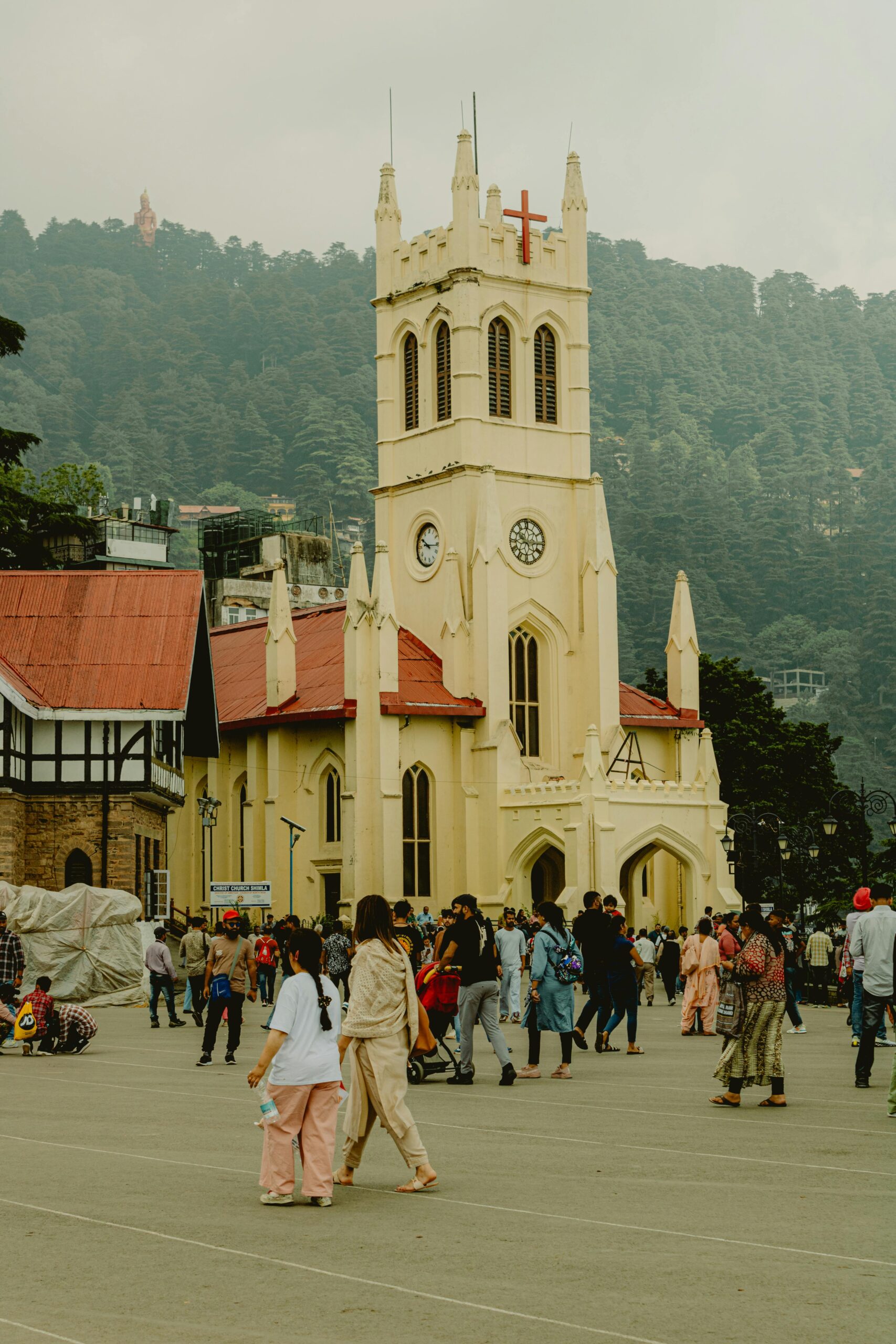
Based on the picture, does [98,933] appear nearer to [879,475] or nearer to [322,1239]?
[322,1239]

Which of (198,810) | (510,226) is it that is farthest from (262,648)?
(510,226)

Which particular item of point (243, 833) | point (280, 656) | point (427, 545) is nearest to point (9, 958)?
point (280, 656)

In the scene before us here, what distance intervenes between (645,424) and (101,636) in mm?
128687

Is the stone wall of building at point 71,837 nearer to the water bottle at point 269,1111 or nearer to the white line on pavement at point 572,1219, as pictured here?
the white line on pavement at point 572,1219

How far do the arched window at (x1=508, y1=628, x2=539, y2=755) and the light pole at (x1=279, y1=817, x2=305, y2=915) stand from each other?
714 centimetres

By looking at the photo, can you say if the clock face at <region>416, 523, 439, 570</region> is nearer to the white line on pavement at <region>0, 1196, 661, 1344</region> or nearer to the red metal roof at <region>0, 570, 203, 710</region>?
the red metal roof at <region>0, 570, 203, 710</region>

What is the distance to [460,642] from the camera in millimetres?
54469

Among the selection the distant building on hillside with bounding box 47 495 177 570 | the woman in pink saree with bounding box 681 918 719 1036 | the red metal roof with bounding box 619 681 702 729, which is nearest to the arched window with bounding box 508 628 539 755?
the red metal roof with bounding box 619 681 702 729

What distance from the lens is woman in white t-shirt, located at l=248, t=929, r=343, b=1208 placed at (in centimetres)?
1055

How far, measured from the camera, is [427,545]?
5809cm

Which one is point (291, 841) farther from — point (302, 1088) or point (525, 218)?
point (302, 1088)

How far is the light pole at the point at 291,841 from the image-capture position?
4953cm

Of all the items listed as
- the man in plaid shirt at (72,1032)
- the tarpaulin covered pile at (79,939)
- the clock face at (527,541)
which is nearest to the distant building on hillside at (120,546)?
the clock face at (527,541)

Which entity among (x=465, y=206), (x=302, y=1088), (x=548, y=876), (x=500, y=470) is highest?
(x=465, y=206)
